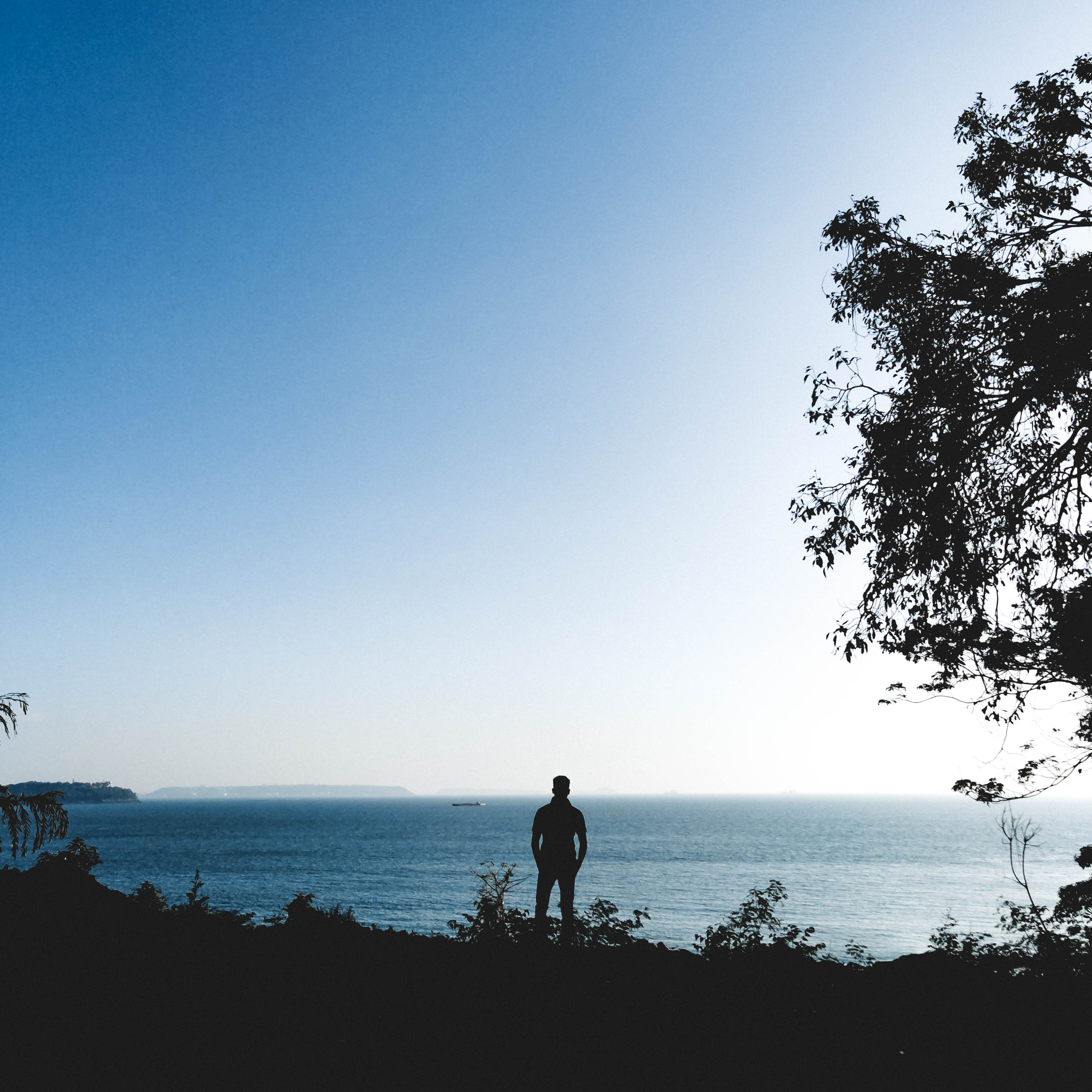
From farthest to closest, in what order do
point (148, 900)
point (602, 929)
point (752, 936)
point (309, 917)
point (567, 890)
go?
point (148, 900) < point (752, 936) < point (567, 890) < point (309, 917) < point (602, 929)

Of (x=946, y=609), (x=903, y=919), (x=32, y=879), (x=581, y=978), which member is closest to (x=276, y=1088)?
(x=581, y=978)

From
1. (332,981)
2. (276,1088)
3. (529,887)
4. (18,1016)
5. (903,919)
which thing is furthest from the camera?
(529,887)

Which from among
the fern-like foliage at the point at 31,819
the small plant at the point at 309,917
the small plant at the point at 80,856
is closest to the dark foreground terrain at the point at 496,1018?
the small plant at the point at 309,917

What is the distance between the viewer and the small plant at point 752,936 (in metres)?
7.91

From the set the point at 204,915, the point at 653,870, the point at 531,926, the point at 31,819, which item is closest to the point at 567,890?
the point at 531,926

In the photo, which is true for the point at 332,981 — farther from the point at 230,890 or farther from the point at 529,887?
the point at 230,890

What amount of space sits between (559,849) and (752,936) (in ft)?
8.95

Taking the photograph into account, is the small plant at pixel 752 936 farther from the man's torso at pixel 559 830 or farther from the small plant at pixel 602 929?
the man's torso at pixel 559 830

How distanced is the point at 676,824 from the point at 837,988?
494 feet

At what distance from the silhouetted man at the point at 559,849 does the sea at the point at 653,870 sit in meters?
7.02

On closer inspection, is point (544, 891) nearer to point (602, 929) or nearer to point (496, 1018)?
point (602, 929)

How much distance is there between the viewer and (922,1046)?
5.18 metres

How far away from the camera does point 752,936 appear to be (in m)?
9.05

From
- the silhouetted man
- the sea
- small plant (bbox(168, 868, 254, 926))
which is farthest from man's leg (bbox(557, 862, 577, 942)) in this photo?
the sea
